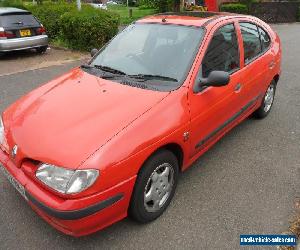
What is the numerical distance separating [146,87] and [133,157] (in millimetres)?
882

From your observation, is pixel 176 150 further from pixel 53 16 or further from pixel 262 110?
pixel 53 16

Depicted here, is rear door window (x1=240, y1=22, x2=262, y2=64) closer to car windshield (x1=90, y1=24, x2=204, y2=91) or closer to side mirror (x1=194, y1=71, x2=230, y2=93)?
car windshield (x1=90, y1=24, x2=204, y2=91)

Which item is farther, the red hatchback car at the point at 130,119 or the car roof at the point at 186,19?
the car roof at the point at 186,19

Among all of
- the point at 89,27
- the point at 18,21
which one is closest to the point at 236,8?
the point at 89,27

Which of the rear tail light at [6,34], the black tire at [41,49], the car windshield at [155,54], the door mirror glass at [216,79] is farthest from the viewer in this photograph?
the black tire at [41,49]

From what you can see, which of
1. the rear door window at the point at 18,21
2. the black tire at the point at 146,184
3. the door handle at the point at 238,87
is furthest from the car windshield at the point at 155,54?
the rear door window at the point at 18,21

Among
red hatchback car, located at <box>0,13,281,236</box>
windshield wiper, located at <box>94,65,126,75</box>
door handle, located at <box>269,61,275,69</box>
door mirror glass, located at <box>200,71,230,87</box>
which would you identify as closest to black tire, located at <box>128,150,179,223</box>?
red hatchback car, located at <box>0,13,281,236</box>

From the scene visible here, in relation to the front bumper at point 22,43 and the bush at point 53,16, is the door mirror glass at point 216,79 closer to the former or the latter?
the front bumper at point 22,43

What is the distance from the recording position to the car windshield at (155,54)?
11.2 ft

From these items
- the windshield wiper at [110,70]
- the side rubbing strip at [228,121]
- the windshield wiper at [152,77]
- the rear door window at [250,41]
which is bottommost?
the side rubbing strip at [228,121]

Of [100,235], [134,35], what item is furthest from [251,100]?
[100,235]

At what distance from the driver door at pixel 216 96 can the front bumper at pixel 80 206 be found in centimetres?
106

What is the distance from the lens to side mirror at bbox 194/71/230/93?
331 cm

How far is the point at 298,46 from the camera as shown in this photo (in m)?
12.6
